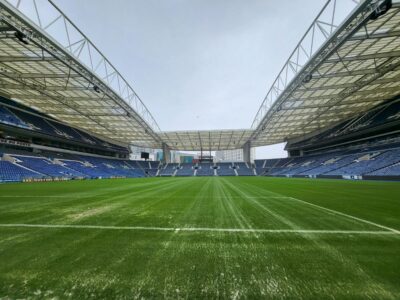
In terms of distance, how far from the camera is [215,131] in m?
48.4

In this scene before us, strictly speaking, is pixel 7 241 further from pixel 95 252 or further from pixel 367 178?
pixel 367 178

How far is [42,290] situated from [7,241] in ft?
7.29

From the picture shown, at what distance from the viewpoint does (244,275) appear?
2475 mm

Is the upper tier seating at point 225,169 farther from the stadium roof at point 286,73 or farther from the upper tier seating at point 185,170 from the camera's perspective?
the stadium roof at point 286,73

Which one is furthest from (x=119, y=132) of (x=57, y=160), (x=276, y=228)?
(x=276, y=228)

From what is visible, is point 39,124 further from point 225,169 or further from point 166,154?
point 225,169

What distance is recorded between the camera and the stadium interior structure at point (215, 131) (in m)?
15.3

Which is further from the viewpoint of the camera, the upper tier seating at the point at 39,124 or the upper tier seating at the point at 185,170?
the upper tier seating at the point at 185,170

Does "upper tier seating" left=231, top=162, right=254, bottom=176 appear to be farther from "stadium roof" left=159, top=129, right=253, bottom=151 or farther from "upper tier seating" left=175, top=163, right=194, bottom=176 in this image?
"upper tier seating" left=175, top=163, right=194, bottom=176

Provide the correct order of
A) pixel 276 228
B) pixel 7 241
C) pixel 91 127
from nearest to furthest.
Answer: pixel 7 241 < pixel 276 228 < pixel 91 127

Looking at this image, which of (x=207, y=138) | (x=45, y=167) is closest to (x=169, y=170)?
(x=207, y=138)

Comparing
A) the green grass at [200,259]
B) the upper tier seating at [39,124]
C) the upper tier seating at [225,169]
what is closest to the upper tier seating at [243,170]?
the upper tier seating at [225,169]

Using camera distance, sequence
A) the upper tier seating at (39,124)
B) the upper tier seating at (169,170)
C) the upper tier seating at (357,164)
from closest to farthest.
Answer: the upper tier seating at (357,164)
the upper tier seating at (39,124)
the upper tier seating at (169,170)

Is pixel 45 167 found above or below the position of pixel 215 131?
below
